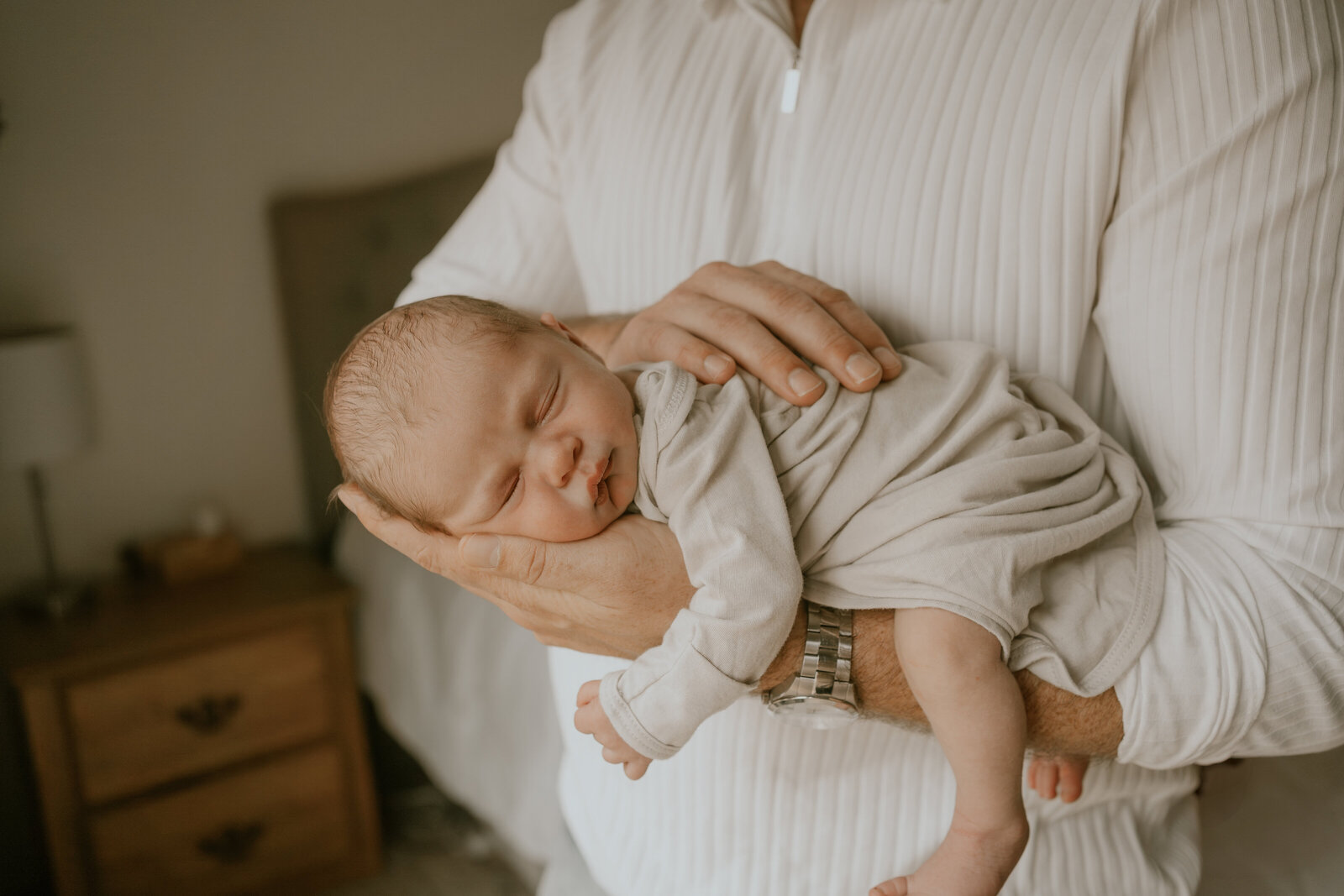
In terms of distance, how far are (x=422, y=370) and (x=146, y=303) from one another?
1761 millimetres

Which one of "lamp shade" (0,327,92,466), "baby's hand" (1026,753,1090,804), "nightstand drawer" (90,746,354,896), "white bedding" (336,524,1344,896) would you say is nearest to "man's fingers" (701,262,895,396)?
"baby's hand" (1026,753,1090,804)

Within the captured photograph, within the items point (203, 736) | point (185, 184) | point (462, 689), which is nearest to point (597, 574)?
point (462, 689)

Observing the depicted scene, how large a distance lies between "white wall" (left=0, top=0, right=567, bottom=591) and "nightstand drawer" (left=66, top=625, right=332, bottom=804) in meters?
0.49

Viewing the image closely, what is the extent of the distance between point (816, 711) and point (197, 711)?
170 centimetres

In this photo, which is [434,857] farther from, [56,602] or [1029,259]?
[1029,259]

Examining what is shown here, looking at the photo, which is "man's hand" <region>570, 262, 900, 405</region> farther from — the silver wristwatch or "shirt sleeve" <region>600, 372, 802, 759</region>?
the silver wristwatch

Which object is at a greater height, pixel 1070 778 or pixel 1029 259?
pixel 1029 259

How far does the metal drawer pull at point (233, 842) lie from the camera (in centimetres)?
205

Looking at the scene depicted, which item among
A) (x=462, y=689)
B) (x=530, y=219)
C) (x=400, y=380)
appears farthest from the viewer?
(x=462, y=689)

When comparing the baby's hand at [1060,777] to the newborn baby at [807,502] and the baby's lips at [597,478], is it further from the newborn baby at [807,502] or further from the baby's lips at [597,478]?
the baby's lips at [597,478]

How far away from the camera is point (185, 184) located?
2188mm

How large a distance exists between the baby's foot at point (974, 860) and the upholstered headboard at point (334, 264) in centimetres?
203

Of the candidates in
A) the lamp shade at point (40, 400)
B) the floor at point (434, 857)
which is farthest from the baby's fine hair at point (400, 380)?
the floor at point (434, 857)

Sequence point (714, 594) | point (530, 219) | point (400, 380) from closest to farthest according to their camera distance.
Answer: point (714, 594), point (400, 380), point (530, 219)
